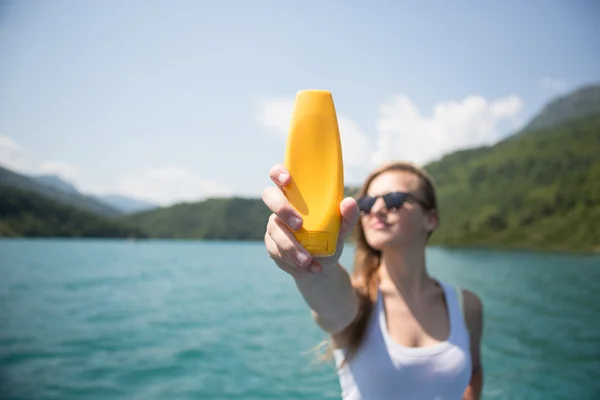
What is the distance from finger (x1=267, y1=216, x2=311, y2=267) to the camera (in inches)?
53.4

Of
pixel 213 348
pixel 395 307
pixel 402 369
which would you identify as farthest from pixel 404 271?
pixel 213 348

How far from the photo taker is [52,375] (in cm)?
762

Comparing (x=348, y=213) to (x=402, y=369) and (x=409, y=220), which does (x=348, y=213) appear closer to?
(x=402, y=369)

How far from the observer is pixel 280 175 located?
4.72 ft

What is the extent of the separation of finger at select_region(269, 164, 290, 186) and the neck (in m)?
1.52

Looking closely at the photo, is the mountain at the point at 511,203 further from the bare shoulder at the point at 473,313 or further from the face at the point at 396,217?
the face at the point at 396,217

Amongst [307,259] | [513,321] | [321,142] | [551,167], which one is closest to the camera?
[307,259]

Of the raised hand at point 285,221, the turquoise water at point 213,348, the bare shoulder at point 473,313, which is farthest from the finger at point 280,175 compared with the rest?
the turquoise water at point 213,348

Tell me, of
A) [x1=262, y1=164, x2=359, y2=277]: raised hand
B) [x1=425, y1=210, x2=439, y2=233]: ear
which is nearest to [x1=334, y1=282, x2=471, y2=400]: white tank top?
[x1=425, y1=210, x2=439, y2=233]: ear

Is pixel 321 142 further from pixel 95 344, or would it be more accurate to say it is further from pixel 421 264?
pixel 95 344

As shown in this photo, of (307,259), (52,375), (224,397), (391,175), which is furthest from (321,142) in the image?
(52,375)

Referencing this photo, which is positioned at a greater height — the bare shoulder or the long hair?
the long hair

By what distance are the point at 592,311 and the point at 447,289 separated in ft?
58.1

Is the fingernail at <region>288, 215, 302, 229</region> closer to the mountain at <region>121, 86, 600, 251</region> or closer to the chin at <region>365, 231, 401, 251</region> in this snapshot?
the chin at <region>365, 231, 401, 251</region>
